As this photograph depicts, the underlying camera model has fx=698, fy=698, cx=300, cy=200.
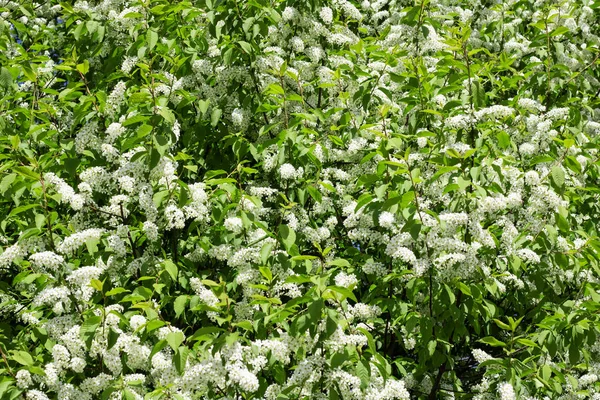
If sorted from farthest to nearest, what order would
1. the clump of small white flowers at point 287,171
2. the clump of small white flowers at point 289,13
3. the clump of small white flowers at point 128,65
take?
the clump of small white flowers at point 289,13
the clump of small white flowers at point 128,65
the clump of small white flowers at point 287,171

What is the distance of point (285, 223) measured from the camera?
4887 millimetres

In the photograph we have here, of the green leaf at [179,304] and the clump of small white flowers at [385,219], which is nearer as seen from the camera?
the green leaf at [179,304]

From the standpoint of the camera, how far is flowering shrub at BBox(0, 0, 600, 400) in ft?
12.7

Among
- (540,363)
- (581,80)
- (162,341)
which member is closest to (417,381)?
(540,363)

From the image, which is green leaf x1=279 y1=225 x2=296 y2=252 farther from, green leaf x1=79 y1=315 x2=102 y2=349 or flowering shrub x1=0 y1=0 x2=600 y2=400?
green leaf x1=79 y1=315 x2=102 y2=349

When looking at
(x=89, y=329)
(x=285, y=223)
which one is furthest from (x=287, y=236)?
(x=89, y=329)

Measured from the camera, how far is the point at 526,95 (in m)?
6.32

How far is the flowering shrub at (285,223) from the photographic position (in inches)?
152

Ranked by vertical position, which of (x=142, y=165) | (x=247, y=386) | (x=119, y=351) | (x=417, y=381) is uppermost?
(x=142, y=165)

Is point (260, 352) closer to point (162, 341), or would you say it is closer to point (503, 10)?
point (162, 341)

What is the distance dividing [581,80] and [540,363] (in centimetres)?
318

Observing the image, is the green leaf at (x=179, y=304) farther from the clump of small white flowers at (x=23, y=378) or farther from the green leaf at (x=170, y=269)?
the clump of small white flowers at (x=23, y=378)

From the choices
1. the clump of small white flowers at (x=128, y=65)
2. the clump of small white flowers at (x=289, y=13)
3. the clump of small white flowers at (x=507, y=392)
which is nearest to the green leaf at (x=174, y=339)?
the clump of small white flowers at (x=507, y=392)

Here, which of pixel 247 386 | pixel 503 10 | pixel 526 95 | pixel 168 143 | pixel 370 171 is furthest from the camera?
pixel 503 10
